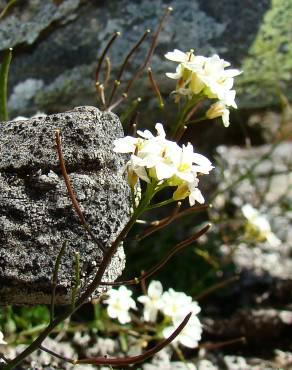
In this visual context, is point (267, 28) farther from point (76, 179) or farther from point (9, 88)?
point (76, 179)

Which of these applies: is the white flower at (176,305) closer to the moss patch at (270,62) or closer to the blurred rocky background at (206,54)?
the blurred rocky background at (206,54)

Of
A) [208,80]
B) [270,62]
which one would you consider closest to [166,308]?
[208,80]

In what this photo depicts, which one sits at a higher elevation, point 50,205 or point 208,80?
point 208,80

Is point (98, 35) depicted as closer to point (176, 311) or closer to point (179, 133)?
point (179, 133)

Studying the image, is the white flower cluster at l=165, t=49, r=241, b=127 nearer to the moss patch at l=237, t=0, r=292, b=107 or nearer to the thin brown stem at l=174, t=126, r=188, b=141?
the thin brown stem at l=174, t=126, r=188, b=141

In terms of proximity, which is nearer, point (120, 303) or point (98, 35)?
point (120, 303)

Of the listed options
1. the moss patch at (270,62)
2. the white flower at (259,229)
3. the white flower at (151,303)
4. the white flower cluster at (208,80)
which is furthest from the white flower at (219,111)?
the moss patch at (270,62)

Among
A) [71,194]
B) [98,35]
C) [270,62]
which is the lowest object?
[270,62]
